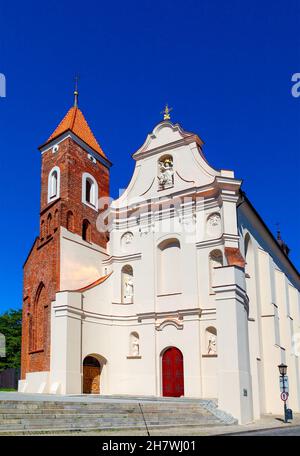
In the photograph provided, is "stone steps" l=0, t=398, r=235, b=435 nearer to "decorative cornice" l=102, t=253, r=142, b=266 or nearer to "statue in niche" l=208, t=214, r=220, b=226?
"statue in niche" l=208, t=214, r=220, b=226

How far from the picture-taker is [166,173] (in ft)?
95.2

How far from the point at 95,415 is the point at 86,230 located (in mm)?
15114

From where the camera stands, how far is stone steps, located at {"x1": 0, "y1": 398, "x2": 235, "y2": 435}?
13734 millimetres

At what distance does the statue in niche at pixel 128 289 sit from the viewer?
28.1 m

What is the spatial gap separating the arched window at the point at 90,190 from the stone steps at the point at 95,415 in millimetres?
14149

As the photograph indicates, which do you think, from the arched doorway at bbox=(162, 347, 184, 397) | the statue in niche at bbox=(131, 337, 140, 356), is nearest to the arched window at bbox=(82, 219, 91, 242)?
the statue in niche at bbox=(131, 337, 140, 356)

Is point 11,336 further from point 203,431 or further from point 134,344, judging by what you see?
point 203,431

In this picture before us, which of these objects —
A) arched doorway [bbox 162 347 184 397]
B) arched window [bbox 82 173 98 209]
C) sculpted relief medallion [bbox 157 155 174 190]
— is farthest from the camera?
arched window [bbox 82 173 98 209]

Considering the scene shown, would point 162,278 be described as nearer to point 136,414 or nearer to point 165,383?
point 165,383

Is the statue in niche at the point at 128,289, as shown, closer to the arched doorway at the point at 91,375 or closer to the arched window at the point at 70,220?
the arched doorway at the point at 91,375

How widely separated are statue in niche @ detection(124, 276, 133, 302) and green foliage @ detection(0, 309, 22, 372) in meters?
28.2

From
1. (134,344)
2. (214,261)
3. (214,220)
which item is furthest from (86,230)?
(214,261)

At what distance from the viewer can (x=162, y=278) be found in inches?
1086
